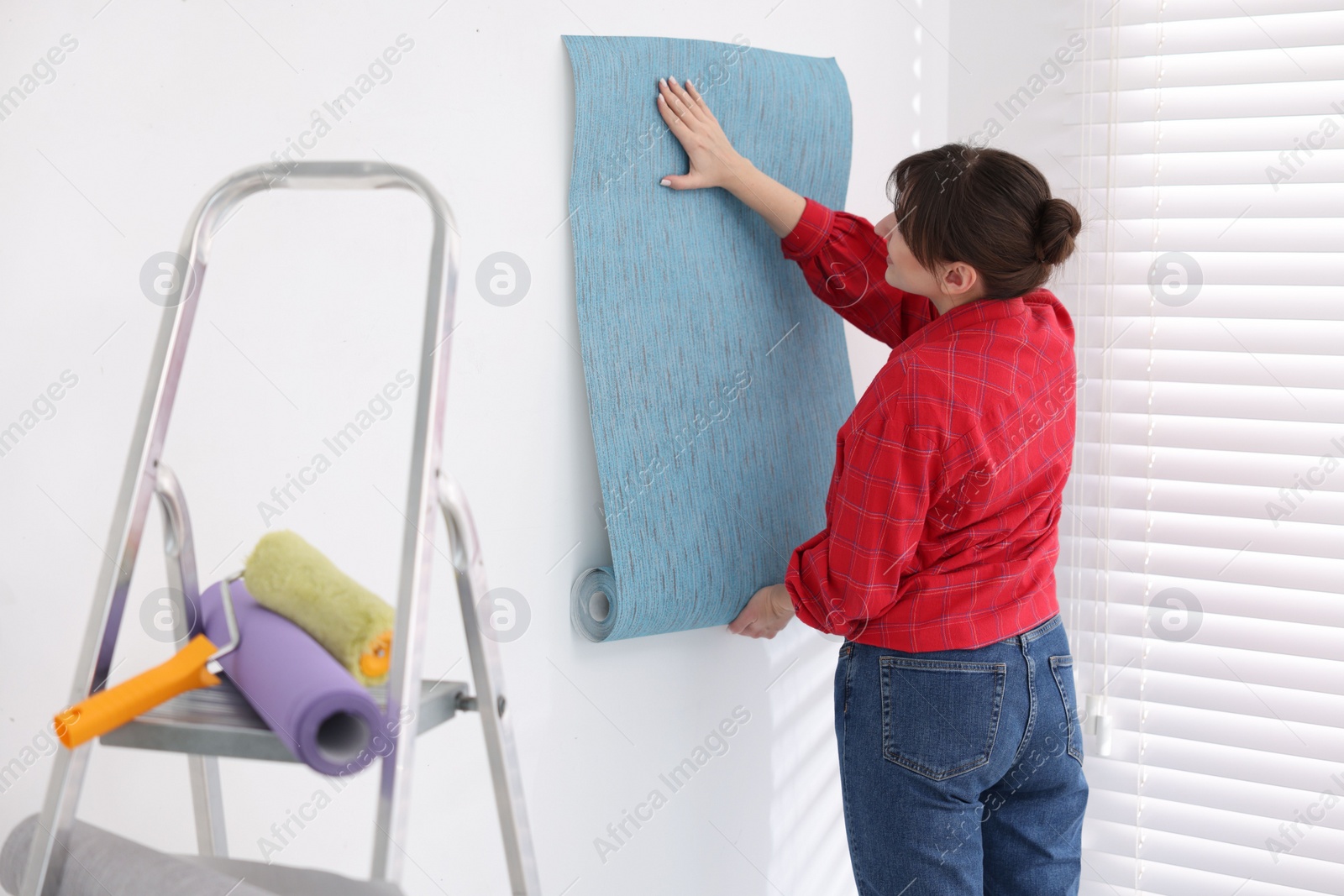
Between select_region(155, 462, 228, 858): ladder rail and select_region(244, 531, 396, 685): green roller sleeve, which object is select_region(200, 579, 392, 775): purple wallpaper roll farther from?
select_region(155, 462, 228, 858): ladder rail

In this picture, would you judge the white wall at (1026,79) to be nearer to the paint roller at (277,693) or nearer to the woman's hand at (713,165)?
the woman's hand at (713,165)

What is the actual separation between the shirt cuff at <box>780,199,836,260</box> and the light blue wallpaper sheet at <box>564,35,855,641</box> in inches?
2.6

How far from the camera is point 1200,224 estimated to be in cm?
161

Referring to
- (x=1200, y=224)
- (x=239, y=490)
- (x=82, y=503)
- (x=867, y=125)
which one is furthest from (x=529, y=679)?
(x=1200, y=224)

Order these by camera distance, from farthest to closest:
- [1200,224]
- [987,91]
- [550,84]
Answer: [987,91], [1200,224], [550,84]

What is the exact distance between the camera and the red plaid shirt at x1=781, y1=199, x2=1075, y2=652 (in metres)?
1.16

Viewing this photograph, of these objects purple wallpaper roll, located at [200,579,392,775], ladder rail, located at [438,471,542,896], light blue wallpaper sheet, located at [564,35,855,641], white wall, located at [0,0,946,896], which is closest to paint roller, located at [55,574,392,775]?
purple wallpaper roll, located at [200,579,392,775]

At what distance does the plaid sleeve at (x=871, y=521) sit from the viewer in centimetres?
116

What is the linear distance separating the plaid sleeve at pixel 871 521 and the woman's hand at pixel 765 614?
7 centimetres

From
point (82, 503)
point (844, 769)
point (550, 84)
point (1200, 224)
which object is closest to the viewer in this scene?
point (82, 503)

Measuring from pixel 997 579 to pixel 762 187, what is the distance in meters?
0.61

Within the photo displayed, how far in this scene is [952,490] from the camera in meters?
1.19

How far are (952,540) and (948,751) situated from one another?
262mm

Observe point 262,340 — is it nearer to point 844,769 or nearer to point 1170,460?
point 844,769
